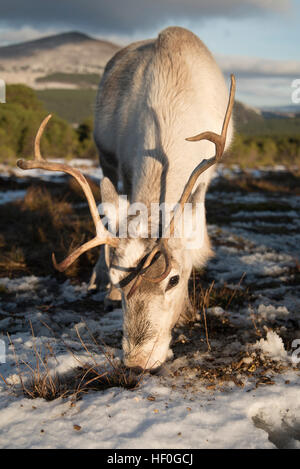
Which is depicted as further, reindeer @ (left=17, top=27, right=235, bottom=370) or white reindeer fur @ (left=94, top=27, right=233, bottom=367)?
white reindeer fur @ (left=94, top=27, right=233, bottom=367)

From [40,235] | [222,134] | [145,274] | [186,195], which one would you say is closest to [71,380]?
[145,274]

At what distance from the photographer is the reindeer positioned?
2.94 meters

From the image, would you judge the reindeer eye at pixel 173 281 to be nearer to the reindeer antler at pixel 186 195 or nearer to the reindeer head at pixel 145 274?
the reindeer head at pixel 145 274

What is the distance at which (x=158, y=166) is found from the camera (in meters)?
3.52

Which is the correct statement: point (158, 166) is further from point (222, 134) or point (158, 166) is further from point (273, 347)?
point (273, 347)

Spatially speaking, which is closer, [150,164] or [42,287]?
[150,164]

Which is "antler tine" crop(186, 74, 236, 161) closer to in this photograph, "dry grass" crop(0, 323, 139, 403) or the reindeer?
the reindeer

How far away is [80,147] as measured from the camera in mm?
21891

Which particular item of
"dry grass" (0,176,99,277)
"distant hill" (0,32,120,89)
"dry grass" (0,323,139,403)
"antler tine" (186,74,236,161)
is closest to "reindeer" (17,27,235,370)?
"antler tine" (186,74,236,161)

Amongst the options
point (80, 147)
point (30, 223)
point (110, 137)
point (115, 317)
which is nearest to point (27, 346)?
point (115, 317)

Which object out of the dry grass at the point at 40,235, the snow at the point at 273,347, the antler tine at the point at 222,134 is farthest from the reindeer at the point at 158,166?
the dry grass at the point at 40,235

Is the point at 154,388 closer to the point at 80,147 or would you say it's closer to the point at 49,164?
the point at 49,164

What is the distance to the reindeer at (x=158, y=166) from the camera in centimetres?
294
